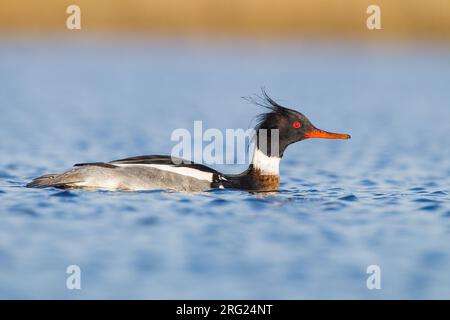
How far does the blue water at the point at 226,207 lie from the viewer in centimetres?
822

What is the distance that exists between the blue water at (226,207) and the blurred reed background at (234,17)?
7.42 metres

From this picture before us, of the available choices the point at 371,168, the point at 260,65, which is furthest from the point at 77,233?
the point at 260,65

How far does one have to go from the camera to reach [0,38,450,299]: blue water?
822 cm

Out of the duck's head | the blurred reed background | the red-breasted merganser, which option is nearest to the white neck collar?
the red-breasted merganser

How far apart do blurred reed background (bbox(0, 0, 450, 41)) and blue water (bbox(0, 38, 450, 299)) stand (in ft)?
24.3

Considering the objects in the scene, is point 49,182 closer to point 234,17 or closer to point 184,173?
point 184,173

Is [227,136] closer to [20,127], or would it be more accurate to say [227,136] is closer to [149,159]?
[20,127]

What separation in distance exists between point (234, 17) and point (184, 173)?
31520mm

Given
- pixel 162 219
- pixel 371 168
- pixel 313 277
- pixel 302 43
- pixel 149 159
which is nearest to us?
pixel 313 277

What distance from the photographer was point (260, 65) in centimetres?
4053

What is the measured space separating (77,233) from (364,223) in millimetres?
3548

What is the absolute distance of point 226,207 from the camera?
11.0 m

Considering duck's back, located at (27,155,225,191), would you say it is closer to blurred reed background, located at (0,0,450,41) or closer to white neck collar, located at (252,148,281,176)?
white neck collar, located at (252,148,281,176)
